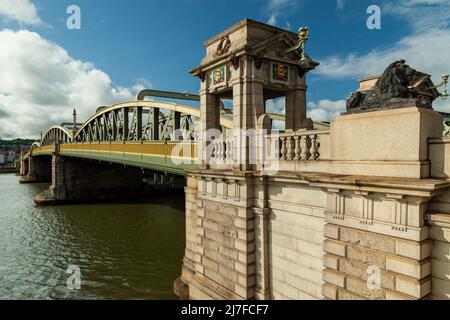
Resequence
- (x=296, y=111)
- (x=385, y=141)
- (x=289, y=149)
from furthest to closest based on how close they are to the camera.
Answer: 1. (x=296, y=111)
2. (x=289, y=149)
3. (x=385, y=141)

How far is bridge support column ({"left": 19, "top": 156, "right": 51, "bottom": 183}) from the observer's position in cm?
6875

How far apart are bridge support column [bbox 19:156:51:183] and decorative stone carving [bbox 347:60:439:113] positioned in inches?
3083

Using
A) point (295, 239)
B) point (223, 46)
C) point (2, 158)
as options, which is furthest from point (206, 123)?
point (2, 158)

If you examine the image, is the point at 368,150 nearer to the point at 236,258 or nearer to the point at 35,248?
the point at 236,258

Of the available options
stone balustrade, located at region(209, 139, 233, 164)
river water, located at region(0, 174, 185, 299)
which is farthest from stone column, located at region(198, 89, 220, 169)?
river water, located at region(0, 174, 185, 299)

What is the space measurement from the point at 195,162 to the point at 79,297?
28.2 feet

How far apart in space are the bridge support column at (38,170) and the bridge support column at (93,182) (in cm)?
3323

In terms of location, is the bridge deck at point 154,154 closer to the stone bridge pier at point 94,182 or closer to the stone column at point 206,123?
the stone column at point 206,123

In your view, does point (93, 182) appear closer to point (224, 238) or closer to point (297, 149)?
point (224, 238)

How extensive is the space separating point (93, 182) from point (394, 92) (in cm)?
4220

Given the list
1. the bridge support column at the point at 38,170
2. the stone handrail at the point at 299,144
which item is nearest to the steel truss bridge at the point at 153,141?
the stone handrail at the point at 299,144

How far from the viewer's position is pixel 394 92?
20.3 feet

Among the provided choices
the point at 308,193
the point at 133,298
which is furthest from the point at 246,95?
the point at 133,298

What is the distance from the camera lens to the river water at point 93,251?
47.7 ft
